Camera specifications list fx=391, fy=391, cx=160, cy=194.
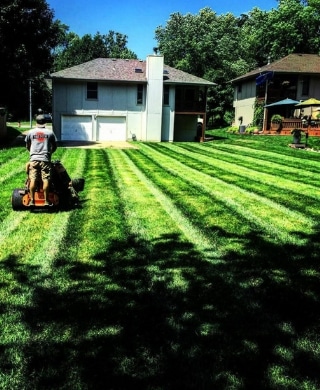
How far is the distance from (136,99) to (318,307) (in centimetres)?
3090

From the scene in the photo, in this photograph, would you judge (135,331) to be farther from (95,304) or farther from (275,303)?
(275,303)

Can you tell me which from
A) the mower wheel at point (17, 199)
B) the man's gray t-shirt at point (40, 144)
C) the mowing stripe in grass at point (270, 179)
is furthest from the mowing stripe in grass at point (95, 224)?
the mowing stripe in grass at point (270, 179)

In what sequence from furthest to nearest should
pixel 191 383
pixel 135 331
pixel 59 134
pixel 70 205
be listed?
pixel 59 134
pixel 70 205
pixel 135 331
pixel 191 383

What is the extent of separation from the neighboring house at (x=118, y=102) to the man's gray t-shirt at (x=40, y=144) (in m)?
25.3

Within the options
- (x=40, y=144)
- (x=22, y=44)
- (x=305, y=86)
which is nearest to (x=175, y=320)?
(x=40, y=144)

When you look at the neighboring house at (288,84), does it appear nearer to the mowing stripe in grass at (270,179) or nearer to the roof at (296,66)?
the roof at (296,66)

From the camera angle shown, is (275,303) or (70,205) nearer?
(275,303)

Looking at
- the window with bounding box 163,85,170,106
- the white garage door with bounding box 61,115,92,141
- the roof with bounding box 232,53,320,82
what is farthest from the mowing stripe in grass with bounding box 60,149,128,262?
the roof with bounding box 232,53,320,82

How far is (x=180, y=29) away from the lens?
73.7 meters

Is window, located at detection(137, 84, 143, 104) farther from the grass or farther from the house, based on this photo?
the grass

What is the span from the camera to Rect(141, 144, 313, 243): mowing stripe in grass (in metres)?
6.90

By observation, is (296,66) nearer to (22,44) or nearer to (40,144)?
(22,44)

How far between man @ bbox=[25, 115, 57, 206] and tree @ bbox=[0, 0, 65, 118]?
1796 cm

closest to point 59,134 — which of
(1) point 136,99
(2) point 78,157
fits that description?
(1) point 136,99
